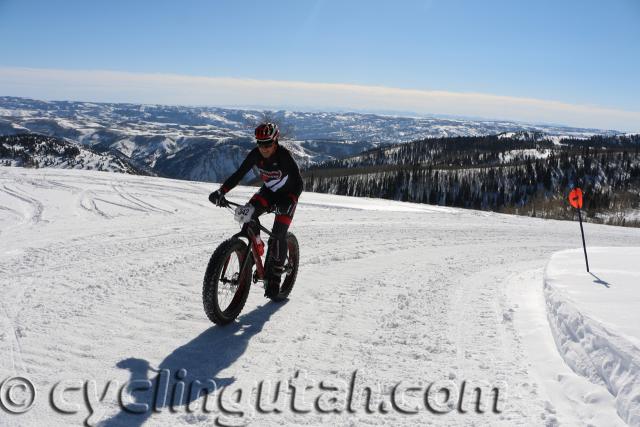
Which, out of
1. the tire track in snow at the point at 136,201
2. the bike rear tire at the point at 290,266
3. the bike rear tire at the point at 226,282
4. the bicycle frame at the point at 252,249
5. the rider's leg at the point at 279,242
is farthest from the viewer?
the tire track in snow at the point at 136,201

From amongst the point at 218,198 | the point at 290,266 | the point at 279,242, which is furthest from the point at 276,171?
the point at 290,266

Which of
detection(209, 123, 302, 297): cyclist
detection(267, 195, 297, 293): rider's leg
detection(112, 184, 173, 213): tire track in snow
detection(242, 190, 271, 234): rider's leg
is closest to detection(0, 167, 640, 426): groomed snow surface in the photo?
detection(267, 195, 297, 293): rider's leg

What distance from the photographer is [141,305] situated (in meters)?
5.77

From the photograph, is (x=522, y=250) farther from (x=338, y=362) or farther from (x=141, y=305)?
(x=141, y=305)

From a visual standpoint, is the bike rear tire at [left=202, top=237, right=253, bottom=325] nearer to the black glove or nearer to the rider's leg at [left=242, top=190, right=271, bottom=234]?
the rider's leg at [left=242, top=190, right=271, bottom=234]

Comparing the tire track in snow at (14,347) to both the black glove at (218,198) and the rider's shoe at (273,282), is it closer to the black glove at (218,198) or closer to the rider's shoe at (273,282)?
the black glove at (218,198)

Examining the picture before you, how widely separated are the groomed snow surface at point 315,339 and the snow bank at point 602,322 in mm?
21

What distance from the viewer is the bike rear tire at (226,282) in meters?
→ 4.96

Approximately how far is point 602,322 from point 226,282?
14.3ft

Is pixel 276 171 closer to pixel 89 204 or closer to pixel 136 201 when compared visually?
pixel 89 204

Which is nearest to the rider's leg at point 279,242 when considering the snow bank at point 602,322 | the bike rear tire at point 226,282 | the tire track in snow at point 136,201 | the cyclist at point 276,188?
the cyclist at point 276,188

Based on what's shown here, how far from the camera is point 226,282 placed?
537 centimetres

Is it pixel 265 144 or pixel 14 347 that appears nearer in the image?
pixel 14 347

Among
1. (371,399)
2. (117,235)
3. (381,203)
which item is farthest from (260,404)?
(381,203)
